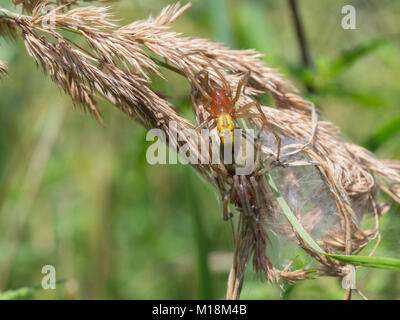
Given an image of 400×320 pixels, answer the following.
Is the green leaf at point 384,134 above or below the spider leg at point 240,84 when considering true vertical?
below

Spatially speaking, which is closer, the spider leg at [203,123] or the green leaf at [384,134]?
the spider leg at [203,123]

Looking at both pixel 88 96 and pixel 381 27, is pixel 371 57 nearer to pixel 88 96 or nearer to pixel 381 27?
pixel 381 27

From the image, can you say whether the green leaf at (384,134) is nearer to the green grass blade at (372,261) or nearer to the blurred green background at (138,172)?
the blurred green background at (138,172)

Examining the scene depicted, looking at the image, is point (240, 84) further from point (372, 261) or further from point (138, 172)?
point (138, 172)

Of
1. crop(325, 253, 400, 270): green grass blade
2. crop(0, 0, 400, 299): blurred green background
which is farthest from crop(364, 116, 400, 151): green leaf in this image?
crop(325, 253, 400, 270): green grass blade

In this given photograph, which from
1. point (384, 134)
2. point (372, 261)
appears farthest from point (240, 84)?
point (384, 134)

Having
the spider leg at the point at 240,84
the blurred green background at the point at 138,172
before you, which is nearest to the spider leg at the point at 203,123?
the spider leg at the point at 240,84

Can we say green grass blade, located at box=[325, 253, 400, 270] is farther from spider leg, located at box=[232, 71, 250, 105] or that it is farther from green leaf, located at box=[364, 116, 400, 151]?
green leaf, located at box=[364, 116, 400, 151]

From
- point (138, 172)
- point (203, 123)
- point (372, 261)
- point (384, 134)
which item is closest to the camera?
point (372, 261)
